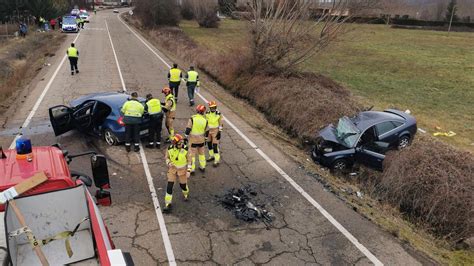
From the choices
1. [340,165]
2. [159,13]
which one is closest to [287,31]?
[340,165]

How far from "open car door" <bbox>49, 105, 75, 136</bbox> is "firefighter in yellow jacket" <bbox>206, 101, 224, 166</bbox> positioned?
4052 mm

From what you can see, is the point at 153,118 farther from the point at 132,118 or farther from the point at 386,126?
the point at 386,126

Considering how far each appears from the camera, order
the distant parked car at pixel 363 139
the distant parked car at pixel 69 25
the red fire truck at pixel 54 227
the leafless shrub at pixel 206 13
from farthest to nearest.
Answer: the leafless shrub at pixel 206 13
the distant parked car at pixel 69 25
the distant parked car at pixel 363 139
the red fire truck at pixel 54 227

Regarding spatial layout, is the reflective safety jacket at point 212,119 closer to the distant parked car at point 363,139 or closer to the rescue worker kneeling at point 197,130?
the rescue worker kneeling at point 197,130

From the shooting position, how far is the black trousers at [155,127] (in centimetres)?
1071

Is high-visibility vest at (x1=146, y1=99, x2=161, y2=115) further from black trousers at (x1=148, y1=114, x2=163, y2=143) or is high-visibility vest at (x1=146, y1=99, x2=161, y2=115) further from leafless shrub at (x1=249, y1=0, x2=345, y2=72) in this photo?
leafless shrub at (x1=249, y1=0, x2=345, y2=72)

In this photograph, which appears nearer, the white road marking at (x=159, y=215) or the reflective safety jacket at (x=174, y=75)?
the white road marking at (x=159, y=215)

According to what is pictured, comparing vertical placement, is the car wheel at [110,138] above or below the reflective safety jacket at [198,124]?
below

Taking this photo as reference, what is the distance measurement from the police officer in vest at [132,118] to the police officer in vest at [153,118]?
0.98 ft

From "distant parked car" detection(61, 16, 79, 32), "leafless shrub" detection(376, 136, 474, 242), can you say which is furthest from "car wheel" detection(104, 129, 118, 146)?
"distant parked car" detection(61, 16, 79, 32)

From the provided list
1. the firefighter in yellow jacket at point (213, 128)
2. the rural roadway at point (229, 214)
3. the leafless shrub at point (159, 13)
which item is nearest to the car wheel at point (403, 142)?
the rural roadway at point (229, 214)

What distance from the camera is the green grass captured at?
16.6 m

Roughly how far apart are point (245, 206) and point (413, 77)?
69.3 feet

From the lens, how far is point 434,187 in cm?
895
